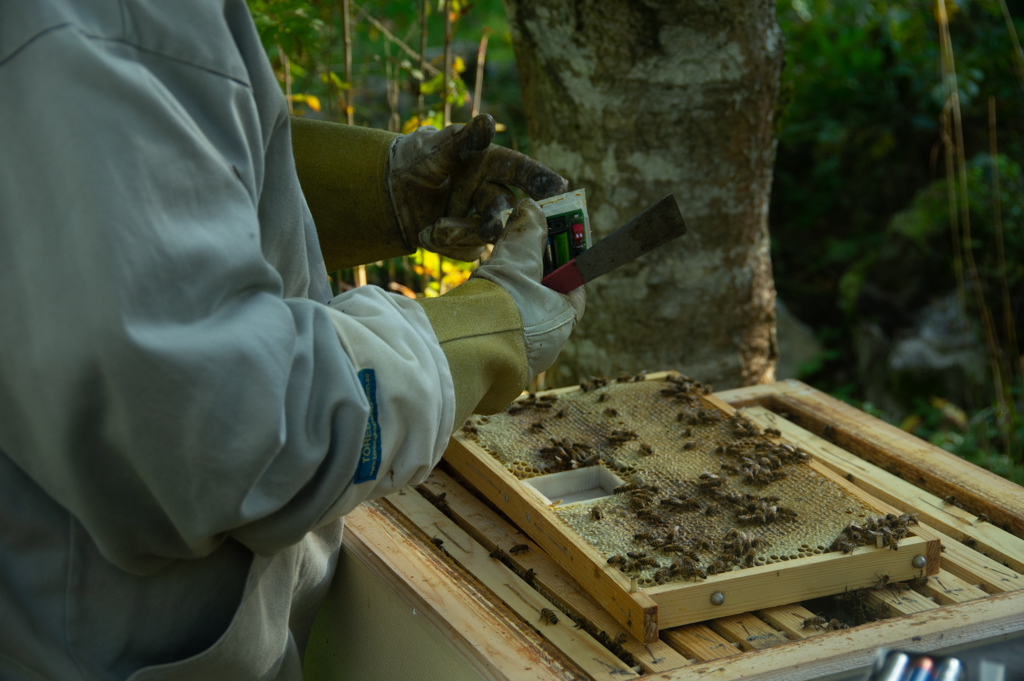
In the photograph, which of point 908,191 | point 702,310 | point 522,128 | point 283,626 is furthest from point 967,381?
point 283,626

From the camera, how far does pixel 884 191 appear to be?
661cm

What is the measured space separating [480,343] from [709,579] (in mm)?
600

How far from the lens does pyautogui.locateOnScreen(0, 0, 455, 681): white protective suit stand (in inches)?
39.6

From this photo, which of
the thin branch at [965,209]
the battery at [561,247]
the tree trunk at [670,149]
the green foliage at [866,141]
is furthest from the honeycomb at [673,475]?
the green foliage at [866,141]

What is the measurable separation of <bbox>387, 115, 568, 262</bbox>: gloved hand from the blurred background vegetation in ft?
5.09

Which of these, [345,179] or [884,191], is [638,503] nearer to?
[345,179]

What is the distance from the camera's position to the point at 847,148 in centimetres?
671

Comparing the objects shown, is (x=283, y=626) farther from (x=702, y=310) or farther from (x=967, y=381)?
(x=967, y=381)

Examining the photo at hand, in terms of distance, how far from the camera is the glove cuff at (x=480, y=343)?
1.45m

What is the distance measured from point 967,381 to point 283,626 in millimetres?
4858

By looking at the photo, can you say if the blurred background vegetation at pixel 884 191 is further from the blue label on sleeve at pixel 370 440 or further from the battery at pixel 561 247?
the blue label on sleeve at pixel 370 440

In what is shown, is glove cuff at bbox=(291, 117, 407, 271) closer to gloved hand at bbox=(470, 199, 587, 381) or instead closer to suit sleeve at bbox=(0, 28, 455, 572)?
gloved hand at bbox=(470, 199, 587, 381)

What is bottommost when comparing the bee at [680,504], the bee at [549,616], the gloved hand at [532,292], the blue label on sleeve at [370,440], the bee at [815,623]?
the bee at [549,616]

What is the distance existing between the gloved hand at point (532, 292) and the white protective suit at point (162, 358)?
0.91 ft
